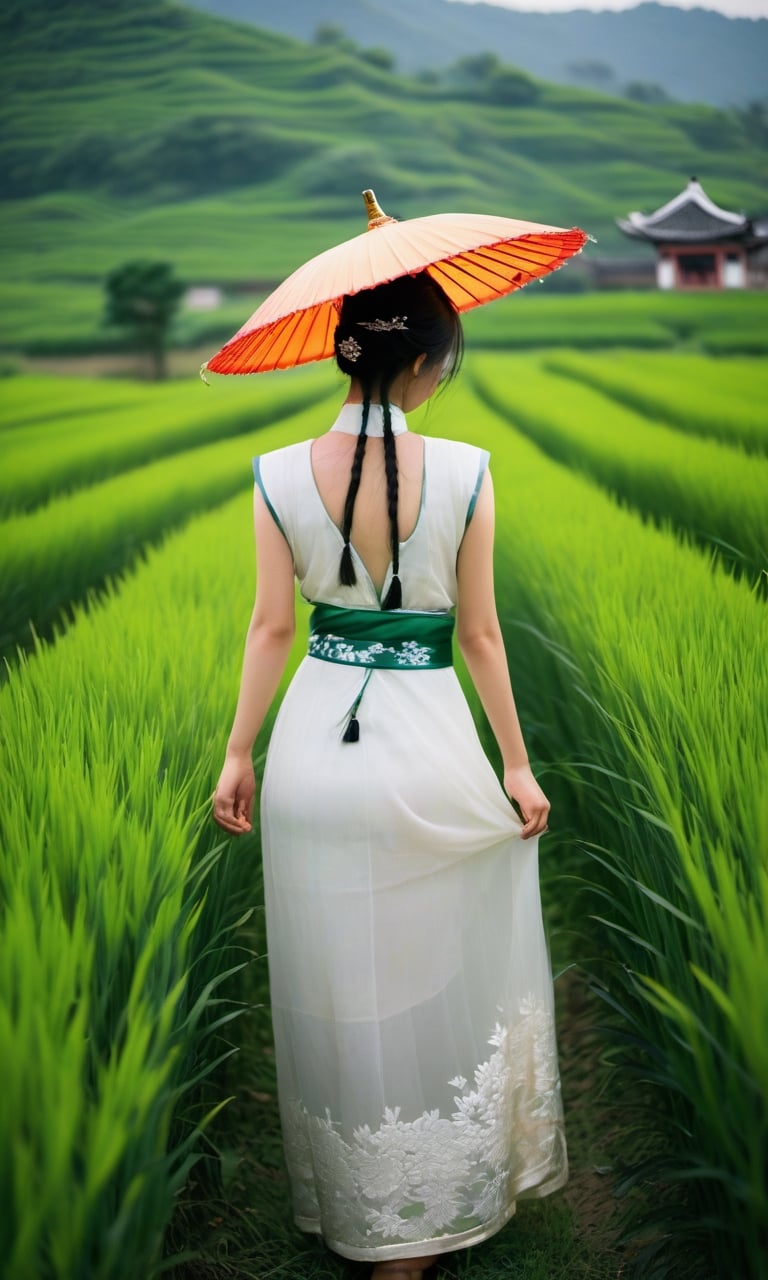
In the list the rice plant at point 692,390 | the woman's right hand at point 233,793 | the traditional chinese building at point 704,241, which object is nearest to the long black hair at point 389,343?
the woman's right hand at point 233,793

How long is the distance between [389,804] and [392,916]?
142 millimetres

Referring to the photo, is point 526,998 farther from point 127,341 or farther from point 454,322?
point 127,341

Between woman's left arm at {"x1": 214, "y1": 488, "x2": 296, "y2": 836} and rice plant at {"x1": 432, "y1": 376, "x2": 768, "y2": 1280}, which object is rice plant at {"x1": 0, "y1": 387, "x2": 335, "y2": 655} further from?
woman's left arm at {"x1": 214, "y1": 488, "x2": 296, "y2": 836}

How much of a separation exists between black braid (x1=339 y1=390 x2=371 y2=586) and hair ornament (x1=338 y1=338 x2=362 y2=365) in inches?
1.7

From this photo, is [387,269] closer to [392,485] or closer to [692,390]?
[392,485]

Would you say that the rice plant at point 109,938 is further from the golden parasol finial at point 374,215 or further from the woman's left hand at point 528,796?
the golden parasol finial at point 374,215

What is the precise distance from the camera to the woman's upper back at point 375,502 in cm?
127

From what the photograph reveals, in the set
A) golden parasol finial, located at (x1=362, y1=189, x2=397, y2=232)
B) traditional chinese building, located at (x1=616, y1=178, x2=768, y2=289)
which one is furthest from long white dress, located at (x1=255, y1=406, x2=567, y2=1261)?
traditional chinese building, located at (x1=616, y1=178, x2=768, y2=289)

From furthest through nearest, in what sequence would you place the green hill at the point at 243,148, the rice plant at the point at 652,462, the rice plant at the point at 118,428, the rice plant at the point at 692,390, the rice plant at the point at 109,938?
the green hill at the point at 243,148 → the rice plant at the point at 118,428 → the rice plant at the point at 692,390 → the rice plant at the point at 652,462 → the rice plant at the point at 109,938

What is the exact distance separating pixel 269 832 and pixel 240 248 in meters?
4.93

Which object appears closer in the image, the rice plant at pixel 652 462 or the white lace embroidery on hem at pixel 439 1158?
the white lace embroidery on hem at pixel 439 1158

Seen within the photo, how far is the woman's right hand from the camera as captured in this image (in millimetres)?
1375

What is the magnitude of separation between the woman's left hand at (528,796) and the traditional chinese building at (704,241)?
381cm

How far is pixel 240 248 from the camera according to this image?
224 inches
